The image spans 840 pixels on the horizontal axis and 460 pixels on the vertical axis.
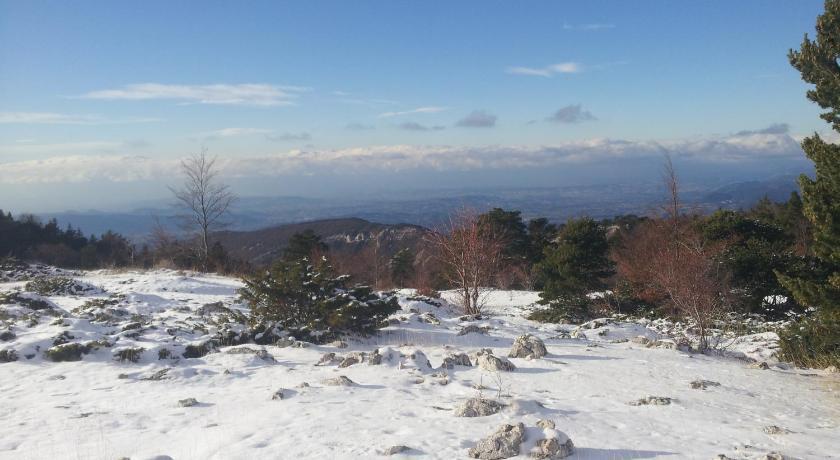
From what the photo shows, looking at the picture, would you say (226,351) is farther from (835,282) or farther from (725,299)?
(725,299)

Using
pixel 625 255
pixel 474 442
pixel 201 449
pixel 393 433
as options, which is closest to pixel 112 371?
pixel 201 449

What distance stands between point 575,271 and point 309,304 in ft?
38.3

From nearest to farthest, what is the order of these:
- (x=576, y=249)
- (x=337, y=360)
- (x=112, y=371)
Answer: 1. (x=112, y=371)
2. (x=337, y=360)
3. (x=576, y=249)

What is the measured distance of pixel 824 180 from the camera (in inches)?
336

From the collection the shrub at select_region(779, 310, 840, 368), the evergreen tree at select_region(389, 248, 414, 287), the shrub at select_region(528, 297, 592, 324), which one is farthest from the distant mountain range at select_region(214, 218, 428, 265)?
the shrub at select_region(779, 310, 840, 368)

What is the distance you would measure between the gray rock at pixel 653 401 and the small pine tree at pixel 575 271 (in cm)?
1257

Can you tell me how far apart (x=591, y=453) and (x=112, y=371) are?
8.11 meters

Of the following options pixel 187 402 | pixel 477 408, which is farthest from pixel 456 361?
pixel 187 402

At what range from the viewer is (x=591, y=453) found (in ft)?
16.7

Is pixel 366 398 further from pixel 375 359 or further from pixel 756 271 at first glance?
pixel 756 271

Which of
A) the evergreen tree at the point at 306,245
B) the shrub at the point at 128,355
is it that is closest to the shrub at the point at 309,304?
the shrub at the point at 128,355

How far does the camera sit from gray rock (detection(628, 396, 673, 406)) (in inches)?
276

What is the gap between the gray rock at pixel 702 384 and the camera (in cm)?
803

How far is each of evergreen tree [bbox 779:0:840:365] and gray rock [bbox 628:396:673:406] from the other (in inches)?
139
